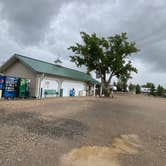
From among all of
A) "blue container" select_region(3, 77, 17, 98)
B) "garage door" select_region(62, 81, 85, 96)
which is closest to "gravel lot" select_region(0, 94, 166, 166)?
"blue container" select_region(3, 77, 17, 98)

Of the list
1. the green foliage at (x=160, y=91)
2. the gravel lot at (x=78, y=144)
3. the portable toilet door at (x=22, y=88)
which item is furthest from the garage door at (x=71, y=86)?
the green foliage at (x=160, y=91)

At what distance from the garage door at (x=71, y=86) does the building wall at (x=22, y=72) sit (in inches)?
197

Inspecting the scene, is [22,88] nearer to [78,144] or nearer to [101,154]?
[78,144]

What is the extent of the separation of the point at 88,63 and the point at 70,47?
174 inches

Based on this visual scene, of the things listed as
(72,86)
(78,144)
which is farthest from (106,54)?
(78,144)

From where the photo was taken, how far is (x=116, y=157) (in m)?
4.30

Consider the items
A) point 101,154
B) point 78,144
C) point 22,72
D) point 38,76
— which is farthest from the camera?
point 22,72

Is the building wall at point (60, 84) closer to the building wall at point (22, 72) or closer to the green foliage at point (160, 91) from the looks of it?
the building wall at point (22, 72)

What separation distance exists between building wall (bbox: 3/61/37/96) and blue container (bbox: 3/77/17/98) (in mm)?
2393

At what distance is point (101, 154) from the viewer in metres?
4.39

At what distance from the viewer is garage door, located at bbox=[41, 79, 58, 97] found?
19.1 meters

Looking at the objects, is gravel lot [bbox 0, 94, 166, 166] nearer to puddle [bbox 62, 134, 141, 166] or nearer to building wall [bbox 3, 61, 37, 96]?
puddle [bbox 62, 134, 141, 166]

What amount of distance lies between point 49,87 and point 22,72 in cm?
345

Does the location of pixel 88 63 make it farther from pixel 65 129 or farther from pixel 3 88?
pixel 65 129
